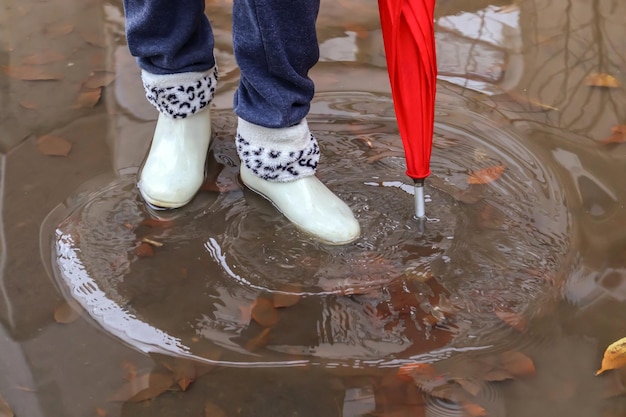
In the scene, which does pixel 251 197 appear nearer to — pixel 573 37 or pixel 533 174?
pixel 533 174

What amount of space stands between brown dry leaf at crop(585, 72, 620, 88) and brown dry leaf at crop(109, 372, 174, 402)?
1216 mm

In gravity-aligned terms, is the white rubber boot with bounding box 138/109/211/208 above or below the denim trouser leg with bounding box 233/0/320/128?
below

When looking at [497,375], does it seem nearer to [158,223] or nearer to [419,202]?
[419,202]

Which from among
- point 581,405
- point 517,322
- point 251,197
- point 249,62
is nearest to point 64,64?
point 251,197

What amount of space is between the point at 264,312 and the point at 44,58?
3.48ft

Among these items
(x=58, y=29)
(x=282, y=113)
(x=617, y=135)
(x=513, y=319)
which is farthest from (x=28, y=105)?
(x=617, y=135)

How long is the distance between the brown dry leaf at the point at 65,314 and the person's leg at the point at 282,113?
404mm

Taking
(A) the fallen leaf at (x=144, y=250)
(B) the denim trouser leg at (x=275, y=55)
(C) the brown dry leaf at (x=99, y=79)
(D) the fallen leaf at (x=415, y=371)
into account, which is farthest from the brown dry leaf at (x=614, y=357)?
(C) the brown dry leaf at (x=99, y=79)

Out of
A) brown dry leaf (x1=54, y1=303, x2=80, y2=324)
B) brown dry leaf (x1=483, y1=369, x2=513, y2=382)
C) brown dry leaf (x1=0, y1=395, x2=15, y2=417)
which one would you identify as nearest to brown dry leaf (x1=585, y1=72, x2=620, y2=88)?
brown dry leaf (x1=483, y1=369, x2=513, y2=382)

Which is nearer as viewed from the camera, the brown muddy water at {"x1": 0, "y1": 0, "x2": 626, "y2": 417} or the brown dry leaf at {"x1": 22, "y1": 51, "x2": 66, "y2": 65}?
the brown muddy water at {"x1": 0, "y1": 0, "x2": 626, "y2": 417}

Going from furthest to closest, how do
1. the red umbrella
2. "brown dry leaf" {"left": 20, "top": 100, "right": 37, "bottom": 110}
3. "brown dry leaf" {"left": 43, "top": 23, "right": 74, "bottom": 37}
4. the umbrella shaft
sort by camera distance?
"brown dry leaf" {"left": 43, "top": 23, "right": 74, "bottom": 37}
"brown dry leaf" {"left": 20, "top": 100, "right": 37, "bottom": 110}
the umbrella shaft
the red umbrella

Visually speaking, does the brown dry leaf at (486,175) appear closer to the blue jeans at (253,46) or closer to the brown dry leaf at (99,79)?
the blue jeans at (253,46)

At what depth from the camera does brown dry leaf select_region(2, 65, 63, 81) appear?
1839 mm

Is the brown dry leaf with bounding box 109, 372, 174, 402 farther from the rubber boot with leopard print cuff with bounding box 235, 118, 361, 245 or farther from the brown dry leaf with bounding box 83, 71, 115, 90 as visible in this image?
the brown dry leaf with bounding box 83, 71, 115, 90
